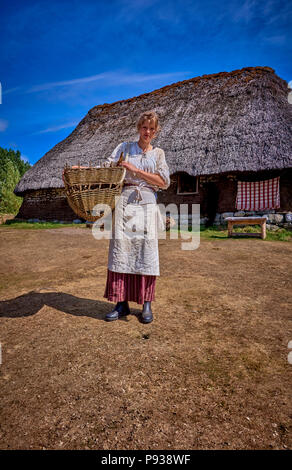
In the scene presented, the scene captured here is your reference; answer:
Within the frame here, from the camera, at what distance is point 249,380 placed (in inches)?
60.2

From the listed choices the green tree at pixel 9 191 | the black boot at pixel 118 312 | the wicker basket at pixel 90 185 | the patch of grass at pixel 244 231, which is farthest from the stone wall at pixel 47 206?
the wicker basket at pixel 90 185

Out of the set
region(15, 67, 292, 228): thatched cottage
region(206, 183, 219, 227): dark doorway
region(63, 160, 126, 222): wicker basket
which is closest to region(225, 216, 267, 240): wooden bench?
region(15, 67, 292, 228): thatched cottage

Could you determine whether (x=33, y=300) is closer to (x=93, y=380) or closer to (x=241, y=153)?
(x=93, y=380)

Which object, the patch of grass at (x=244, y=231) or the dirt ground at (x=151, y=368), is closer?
the dirt ground at (x=151, y=368)

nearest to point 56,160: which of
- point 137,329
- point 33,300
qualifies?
point 33,300

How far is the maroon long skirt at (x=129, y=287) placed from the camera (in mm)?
2365

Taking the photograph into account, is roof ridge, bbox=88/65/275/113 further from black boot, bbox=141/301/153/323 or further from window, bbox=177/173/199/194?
black boot, bbox=141/301/153/323

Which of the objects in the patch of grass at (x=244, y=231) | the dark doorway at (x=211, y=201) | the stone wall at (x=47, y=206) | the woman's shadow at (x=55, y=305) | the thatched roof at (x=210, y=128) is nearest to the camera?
the woman's shadow at (x=55, y=305)

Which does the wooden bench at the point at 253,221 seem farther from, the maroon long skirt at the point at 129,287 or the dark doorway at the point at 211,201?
the maroon long skirt at the point at 129,287

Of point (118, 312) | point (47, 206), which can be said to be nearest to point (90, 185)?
point (118, 312)

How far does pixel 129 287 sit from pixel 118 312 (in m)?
0.26

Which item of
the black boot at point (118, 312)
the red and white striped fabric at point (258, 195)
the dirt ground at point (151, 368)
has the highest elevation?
the red and white striped fabric at point (258, 195)

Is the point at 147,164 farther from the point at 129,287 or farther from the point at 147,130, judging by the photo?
the point at 129,287

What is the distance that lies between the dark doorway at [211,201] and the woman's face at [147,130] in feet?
26.7
